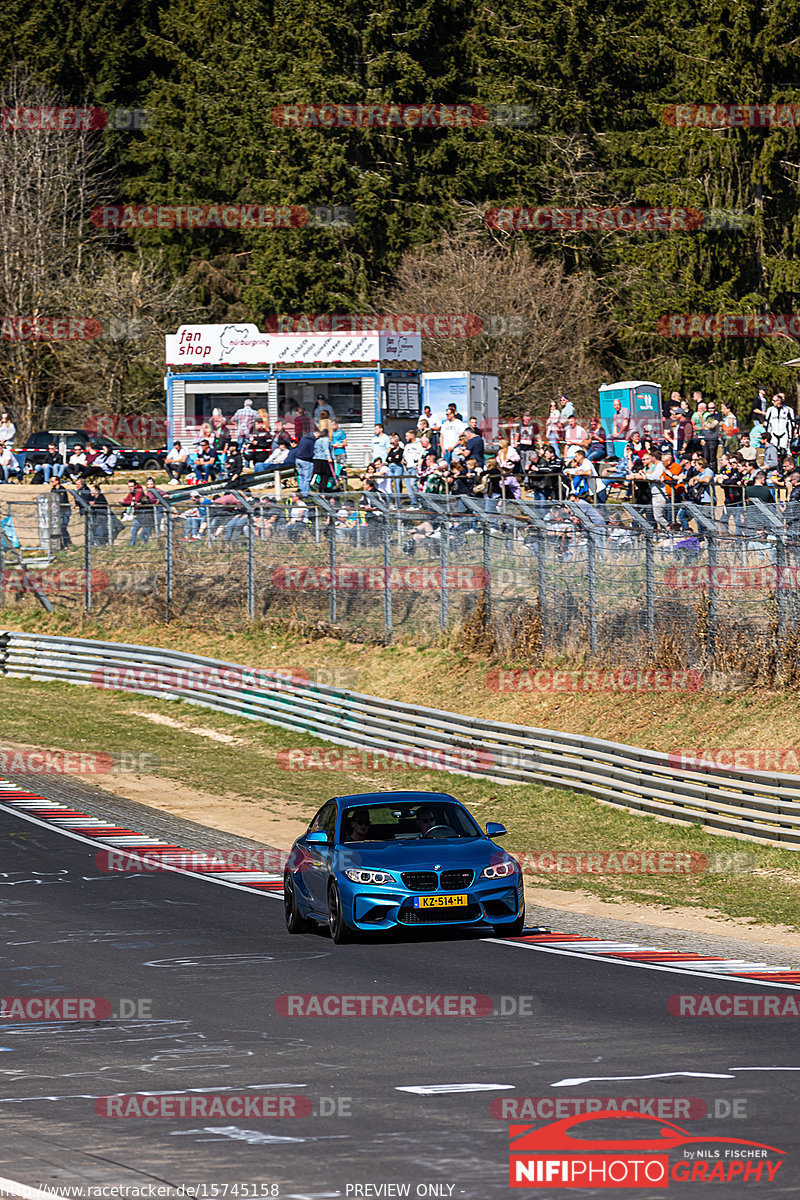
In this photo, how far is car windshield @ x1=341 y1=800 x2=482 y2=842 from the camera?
1512 cm

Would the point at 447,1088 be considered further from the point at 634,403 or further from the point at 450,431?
the point at 634,403

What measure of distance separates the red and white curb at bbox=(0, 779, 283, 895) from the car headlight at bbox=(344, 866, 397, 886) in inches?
170

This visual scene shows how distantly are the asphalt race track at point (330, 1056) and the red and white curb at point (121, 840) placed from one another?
263 cm

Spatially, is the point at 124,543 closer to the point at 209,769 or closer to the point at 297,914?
the point at 209,769

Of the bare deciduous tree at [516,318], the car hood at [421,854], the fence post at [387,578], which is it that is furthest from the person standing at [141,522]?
the car hood at [421,854]

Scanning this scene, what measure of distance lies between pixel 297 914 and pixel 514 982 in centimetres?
322

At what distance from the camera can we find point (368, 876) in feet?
46.8

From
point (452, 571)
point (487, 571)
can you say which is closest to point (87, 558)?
point (452, 571)

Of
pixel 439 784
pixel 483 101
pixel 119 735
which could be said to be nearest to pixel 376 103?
pixel 483 101

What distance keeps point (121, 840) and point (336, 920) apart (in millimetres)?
7806

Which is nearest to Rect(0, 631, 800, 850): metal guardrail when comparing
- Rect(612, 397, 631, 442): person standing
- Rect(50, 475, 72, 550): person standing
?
Rect(50, 475, 72, 550): person standing

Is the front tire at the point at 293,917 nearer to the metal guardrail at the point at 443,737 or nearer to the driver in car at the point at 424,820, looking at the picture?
the driver in car at the point at 424,820

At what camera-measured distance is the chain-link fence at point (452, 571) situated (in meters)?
23.2

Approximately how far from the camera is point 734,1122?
8266 millimetres
